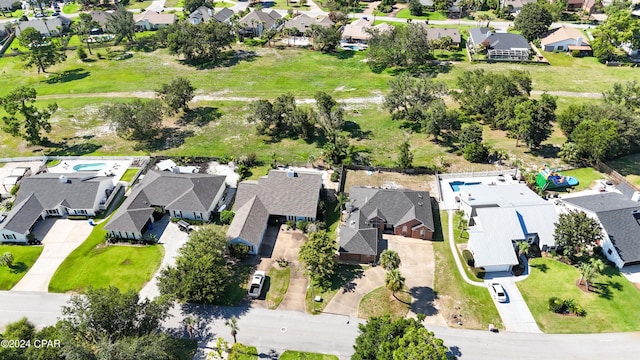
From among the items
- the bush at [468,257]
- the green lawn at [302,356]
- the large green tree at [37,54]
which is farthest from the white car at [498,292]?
the large green tree at [37,54]

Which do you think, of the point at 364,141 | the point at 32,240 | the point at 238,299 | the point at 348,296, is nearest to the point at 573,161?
the point at 364,141

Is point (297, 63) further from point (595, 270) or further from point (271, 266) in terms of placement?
point (595, 270)

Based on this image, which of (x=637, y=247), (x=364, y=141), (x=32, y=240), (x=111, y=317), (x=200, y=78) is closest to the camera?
(x=111, y=317)

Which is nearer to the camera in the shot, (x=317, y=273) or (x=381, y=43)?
(x=317, y=273)

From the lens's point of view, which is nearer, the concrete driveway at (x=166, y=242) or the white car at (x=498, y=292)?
the white car at (x=498, y=292)

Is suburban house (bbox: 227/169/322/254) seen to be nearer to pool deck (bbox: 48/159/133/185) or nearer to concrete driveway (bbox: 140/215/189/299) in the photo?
concrete driveway (bbox: 140/215/189/299)

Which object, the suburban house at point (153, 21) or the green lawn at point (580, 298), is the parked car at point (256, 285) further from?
the suburban house at point (153, 21)
